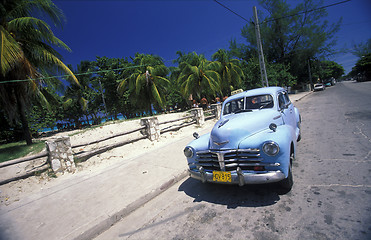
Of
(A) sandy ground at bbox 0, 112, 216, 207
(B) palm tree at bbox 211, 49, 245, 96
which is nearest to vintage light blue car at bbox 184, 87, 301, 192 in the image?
(A) sandy ground at bbox 0, 112, 216, 207

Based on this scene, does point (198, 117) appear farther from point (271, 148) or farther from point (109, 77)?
point (109, 77)

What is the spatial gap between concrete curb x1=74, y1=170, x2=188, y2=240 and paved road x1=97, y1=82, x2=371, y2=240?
0.31ft

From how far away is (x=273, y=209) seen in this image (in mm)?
2719

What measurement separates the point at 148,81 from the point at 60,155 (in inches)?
521

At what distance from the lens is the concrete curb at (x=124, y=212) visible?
2848mm

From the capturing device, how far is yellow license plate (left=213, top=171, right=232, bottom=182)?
291cm

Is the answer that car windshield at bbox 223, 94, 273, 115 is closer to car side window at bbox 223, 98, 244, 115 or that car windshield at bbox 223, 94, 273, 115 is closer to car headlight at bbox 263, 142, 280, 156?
car side window at bbox 223, 98, 244, 115

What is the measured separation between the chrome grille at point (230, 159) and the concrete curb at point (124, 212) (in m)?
1.30

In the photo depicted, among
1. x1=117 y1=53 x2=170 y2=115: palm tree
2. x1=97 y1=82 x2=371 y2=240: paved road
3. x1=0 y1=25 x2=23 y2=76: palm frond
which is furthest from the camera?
x1=117 y1=53 x2=170 y2=115: palm tree

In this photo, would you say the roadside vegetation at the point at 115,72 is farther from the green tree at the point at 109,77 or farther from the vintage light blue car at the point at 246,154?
the vintage light blue car at the point at 246,154

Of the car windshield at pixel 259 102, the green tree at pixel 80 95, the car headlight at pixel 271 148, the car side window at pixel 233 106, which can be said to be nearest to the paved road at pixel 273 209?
the car headlight at pixel 271 148

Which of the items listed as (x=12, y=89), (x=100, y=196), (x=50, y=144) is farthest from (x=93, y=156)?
(x=12, y=89)

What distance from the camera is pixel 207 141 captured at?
3492 mm

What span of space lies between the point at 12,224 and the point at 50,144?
2526 mm
